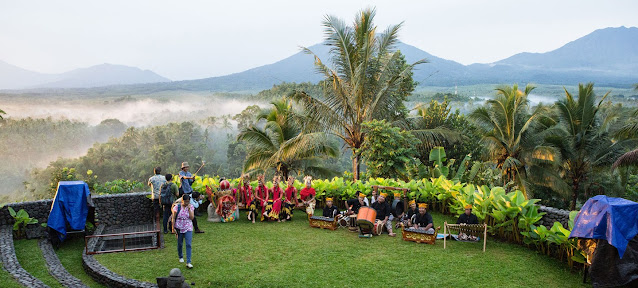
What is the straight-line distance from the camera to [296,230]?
10.0 m

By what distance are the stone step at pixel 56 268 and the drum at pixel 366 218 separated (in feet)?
16.0

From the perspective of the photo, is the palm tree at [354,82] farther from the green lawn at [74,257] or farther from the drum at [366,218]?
the green lawn at [74,257]

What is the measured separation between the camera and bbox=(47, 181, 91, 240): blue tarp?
29.0 feet

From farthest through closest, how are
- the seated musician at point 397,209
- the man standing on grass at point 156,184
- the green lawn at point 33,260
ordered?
the seated musician at point 397,209 → the man standing on grass at point 156,184 → the green lawn at point 33,260

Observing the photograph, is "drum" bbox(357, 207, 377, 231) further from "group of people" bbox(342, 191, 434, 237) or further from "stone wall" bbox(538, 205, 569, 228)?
"stone wall" bbox(538, 205, 569, 228)

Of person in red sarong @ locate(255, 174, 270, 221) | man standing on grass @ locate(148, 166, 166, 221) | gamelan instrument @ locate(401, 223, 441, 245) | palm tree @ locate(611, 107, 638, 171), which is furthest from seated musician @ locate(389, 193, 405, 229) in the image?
palm tree @ locate(611, 107, 638, 171)

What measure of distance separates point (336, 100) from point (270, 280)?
9765 millimetres

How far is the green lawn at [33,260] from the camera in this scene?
7.02 m

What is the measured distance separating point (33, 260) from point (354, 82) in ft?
34.2

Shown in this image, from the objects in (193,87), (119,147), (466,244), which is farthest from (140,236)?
(193,87)


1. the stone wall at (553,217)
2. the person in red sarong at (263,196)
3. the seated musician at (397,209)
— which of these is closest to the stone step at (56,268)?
the person in red sarong at (263,196)

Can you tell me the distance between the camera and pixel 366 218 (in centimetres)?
923

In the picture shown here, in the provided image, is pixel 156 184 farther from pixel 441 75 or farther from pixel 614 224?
pixel 441 75

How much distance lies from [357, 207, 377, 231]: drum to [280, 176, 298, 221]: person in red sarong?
215 cm
